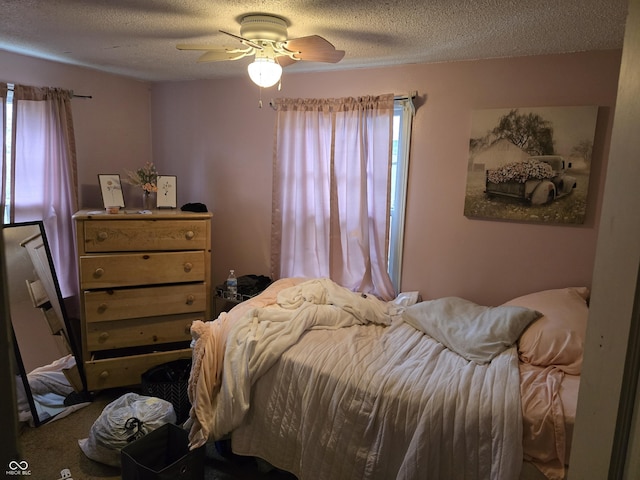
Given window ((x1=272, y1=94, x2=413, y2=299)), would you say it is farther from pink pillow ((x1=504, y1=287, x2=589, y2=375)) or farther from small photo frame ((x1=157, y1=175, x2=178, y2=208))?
pink pillow ((x1=504, y1=287, x2=589, y2=375))

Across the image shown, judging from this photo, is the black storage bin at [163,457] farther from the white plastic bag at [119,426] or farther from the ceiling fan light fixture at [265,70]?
the ceiling fan light fixture at [265,70]

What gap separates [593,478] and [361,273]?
2.25 metres

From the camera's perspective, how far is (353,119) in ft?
9.15

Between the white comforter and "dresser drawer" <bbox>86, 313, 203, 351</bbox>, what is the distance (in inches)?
32.3

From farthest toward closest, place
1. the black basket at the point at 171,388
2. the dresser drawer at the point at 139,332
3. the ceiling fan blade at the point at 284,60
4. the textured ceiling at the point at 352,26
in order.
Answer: the dresser drawer at the point at 139,332, the black basket at the point at 171,388, the ceiling fan blade at the point at 284,60, the textured ceiling at the point at 352,26

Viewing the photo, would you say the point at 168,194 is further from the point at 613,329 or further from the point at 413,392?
the point at 613,329

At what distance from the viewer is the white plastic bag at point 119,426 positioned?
216 cm

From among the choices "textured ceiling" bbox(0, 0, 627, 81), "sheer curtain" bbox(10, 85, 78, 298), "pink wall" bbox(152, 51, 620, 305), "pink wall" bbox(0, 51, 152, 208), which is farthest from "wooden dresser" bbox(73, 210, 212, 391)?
"textured ceiling" bbox(0, 0, 627, 81)

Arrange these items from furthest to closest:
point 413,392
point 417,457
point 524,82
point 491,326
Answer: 1. point 524,82
2. point 491,326
3. point 413,392
4. point 417,457

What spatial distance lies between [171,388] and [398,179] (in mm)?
2003

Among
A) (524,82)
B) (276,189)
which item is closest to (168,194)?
(276,189)

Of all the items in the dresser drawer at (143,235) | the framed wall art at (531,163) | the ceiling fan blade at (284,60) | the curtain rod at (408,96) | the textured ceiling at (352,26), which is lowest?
the dresser drawer at (143,235)

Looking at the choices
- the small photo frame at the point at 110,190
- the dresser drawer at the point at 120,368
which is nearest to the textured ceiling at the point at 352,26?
the small photo frame at the point at 110,190

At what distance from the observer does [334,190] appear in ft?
9.48
